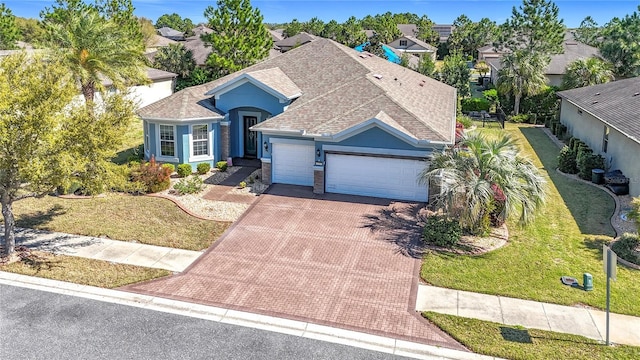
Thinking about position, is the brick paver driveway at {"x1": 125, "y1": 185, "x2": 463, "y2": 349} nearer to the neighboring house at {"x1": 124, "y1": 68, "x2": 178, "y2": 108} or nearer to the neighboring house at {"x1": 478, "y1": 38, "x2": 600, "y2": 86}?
the neighboring house at {"x1": 124, "y1": 68, "x2": 178, "y2": 108}

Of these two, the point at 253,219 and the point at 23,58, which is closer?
the point at 23,58

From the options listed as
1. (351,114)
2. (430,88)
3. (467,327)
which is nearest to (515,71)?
(430,88)

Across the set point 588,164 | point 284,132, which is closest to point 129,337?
point 284,132

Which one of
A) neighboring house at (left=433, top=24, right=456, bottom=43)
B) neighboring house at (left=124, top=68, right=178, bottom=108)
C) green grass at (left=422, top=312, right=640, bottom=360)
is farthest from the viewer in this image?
neighboring house at (left=433, top=24, right=456, bottom=43)

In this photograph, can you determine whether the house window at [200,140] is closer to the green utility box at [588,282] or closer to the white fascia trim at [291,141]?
the white fascia trim at [291,141]

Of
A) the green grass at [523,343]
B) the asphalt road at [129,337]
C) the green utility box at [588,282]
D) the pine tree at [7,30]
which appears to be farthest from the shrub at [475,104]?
the pine tree at [7,30]

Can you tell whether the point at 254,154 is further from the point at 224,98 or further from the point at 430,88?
the point at 430,88

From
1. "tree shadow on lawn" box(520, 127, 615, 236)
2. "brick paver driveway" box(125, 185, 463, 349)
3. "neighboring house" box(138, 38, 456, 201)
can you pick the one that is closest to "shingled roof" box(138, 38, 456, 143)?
"neighboring house" box(138, 38, 456, 201)
